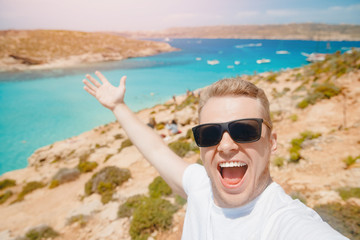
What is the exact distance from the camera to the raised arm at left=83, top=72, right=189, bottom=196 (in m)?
1.99

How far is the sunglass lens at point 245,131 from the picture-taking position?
49.9 inches

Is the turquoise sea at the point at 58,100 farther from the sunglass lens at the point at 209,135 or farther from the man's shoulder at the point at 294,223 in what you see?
the man's shoulder at the point at 294,223

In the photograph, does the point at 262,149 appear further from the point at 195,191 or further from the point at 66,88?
the point at 66,88

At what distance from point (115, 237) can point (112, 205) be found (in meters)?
1.48

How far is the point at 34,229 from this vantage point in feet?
17.1

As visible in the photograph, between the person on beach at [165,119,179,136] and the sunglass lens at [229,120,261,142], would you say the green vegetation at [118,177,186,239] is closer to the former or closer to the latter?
the sunglass lens at [229,120,261,142]

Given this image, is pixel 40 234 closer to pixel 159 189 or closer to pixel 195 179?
pixel 159 189

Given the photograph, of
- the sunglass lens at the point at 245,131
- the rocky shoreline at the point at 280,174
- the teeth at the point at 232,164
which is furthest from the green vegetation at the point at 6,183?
the sunglass lens at the point at 245,131

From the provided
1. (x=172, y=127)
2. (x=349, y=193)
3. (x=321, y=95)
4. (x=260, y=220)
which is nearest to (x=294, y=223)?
(x=260, y=220)

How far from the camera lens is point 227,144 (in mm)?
1295

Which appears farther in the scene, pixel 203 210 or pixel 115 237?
pixel 115 237

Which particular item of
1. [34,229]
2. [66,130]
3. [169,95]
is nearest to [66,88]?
[66,130]

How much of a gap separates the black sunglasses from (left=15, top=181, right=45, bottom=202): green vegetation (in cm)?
1001

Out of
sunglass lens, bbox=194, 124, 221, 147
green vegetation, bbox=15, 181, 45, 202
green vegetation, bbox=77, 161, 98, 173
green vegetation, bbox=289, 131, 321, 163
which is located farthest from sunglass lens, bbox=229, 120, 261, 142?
green vegetation, bbox=15, 181, 45, 202
